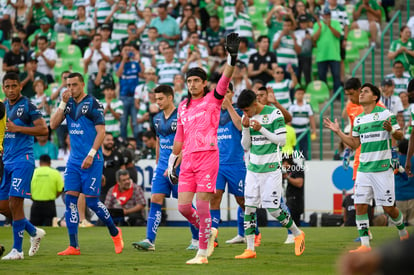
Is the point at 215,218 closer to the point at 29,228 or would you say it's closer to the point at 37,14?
the point at 29,228

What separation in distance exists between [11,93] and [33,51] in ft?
49.0

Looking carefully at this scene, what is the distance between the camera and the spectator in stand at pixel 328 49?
74.6 ft

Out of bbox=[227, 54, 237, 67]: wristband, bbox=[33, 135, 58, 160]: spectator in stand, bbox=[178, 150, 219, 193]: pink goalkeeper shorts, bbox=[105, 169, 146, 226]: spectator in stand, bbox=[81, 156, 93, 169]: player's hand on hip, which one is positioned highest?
bbox=[227, 54, 237, 67]: wristband

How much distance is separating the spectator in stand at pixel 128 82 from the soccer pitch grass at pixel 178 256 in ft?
22.0

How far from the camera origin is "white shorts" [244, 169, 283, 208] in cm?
1116

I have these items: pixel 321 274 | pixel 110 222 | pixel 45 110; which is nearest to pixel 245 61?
pixel 45 110

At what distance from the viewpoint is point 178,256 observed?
1134cm

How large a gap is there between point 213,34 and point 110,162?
6323 mm

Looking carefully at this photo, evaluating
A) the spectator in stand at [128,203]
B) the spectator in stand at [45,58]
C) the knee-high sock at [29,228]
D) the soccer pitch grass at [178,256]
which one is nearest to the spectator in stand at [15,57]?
the spectator in stand at [45,58]

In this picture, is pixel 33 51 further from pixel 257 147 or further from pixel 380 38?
pixel 257 147

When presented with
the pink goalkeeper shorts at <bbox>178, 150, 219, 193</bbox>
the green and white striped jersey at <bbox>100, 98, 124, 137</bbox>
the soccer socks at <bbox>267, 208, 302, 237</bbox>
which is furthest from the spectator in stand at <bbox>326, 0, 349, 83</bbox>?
the pink goalkeeper shorts at <bbox>178, 150, 219, 193</bbox>

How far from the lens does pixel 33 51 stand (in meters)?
25.8

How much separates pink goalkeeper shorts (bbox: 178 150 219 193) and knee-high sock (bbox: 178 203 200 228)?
0.24 m

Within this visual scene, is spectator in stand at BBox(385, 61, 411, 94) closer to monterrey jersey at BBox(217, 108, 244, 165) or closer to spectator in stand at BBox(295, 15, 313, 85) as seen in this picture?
spectator in stand at BBox(295, 15, 313, 85)
